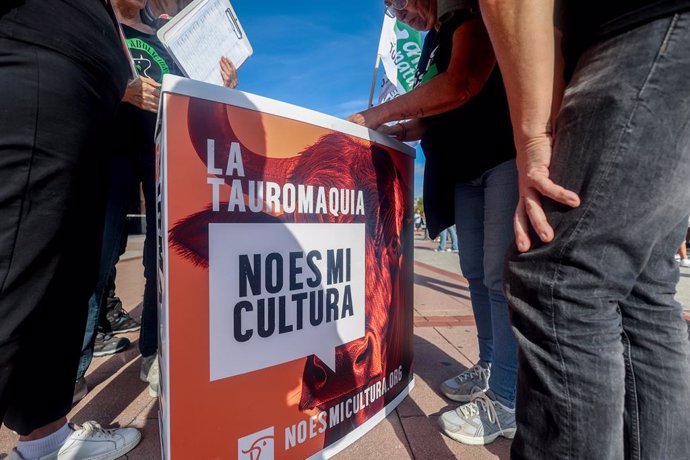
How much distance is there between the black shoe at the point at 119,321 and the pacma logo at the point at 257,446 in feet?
6.11

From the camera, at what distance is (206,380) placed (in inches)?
36.4

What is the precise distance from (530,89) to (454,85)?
2.11 feet

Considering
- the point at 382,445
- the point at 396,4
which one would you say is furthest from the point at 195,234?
the point at 396,4

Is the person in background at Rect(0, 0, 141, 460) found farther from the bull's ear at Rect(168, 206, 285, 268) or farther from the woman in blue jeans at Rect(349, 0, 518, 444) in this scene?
the woman in blue jeans at Rect(349, 0, 518, 444)

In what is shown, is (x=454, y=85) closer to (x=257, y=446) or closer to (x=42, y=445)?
(x=257, y=446)

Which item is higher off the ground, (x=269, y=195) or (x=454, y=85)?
(x=454, y=85)

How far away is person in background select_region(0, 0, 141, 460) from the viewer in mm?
743

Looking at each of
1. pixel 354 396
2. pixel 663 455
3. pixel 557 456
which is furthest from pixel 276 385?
pixel 663 455

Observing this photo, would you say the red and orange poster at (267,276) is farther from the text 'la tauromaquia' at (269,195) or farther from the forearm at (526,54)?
the forearm at (526,54)

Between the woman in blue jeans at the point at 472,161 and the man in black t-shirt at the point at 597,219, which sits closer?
the man in black t-shirt at the point at 597,219

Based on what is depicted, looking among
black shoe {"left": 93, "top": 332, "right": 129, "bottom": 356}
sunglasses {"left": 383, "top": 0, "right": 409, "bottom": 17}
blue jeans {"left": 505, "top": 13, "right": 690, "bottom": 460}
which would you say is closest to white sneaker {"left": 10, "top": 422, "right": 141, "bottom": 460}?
black shoe {"left": 93, "top": 332, "right": 129, "bottom": 356}

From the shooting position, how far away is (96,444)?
3.99 ft

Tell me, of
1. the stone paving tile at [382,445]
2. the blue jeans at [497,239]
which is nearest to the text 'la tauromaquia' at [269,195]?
the blue jeans at [497,239]

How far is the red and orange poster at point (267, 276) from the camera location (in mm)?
886
